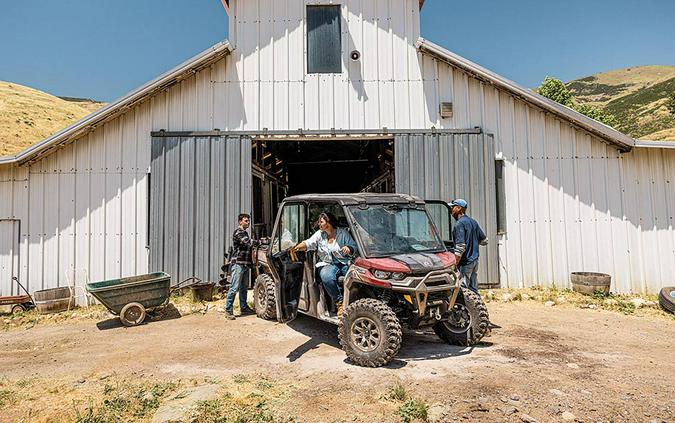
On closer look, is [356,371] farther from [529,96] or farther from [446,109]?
[529,96]

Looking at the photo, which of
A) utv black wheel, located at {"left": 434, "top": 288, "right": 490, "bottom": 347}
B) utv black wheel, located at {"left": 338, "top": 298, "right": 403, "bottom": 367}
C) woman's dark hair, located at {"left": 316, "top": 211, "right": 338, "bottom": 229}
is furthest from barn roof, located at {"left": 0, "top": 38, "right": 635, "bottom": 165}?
utv black wheel, located at {"left": 338, "top": 298, "right": 403, "bottom": 367}

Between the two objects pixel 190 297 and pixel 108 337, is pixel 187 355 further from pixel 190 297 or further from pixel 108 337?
pixel 190 297

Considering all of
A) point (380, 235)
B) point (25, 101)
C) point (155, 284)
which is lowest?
point (155, 284)

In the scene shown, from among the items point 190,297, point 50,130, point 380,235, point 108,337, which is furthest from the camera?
point 50,130

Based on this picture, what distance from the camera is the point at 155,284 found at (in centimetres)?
779

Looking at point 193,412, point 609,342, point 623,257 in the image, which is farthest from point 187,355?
point 623,257

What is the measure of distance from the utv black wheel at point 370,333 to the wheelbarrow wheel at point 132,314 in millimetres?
4653

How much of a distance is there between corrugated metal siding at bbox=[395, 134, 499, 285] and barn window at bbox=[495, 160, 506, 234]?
0.67 ft

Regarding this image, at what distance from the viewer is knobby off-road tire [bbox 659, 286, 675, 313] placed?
324 inches

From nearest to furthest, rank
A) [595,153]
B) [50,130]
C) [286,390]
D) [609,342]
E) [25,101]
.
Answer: [286,390], [609,342], [595,153], [50,130], [25,101]

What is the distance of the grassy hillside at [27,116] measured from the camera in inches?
1156

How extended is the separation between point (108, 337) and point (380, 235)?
5.30m

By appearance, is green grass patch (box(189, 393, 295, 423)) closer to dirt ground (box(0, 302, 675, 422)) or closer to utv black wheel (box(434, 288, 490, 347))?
dirt ground (box(0, 302, 675, 422))

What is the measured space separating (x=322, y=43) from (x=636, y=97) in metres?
78.0
